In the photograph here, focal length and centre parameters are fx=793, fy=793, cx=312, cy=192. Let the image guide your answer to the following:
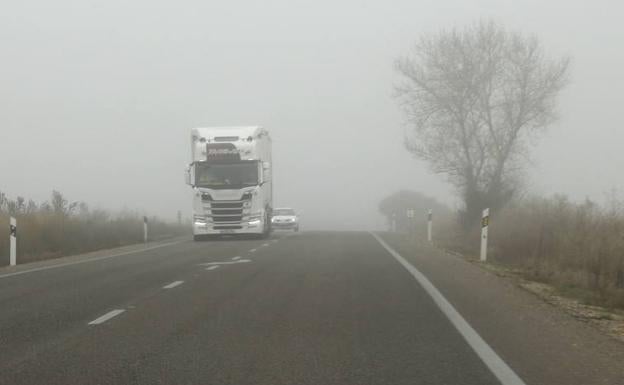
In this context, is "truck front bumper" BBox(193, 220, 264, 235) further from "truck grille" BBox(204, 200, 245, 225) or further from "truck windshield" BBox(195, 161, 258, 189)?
"truck windshield" BBox(195, 161, 258, 189)

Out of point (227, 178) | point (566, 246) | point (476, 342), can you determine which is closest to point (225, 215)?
point (227, 178)

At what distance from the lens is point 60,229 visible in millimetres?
27953

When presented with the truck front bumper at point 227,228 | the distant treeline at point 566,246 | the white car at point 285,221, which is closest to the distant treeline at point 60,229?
the truck front bumper at point 227,228

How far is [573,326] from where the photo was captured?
9.59 meters

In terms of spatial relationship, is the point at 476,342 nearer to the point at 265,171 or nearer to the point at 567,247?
the point at 567,247

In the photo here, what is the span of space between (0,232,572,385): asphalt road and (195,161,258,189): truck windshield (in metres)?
14.8

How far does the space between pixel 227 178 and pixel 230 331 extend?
22226 mm

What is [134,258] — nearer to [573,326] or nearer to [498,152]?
[573,326]

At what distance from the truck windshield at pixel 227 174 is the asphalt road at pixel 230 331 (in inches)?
583

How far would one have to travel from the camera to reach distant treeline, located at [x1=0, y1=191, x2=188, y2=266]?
25.0 metres

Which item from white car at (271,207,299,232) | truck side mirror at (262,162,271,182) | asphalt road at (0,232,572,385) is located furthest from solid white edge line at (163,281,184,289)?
white car at (271,207,299,232)

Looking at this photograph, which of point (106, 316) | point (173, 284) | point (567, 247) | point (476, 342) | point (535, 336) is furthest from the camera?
point (567, 247)

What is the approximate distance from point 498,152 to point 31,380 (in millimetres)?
35150

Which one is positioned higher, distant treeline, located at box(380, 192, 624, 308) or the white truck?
the white truck
